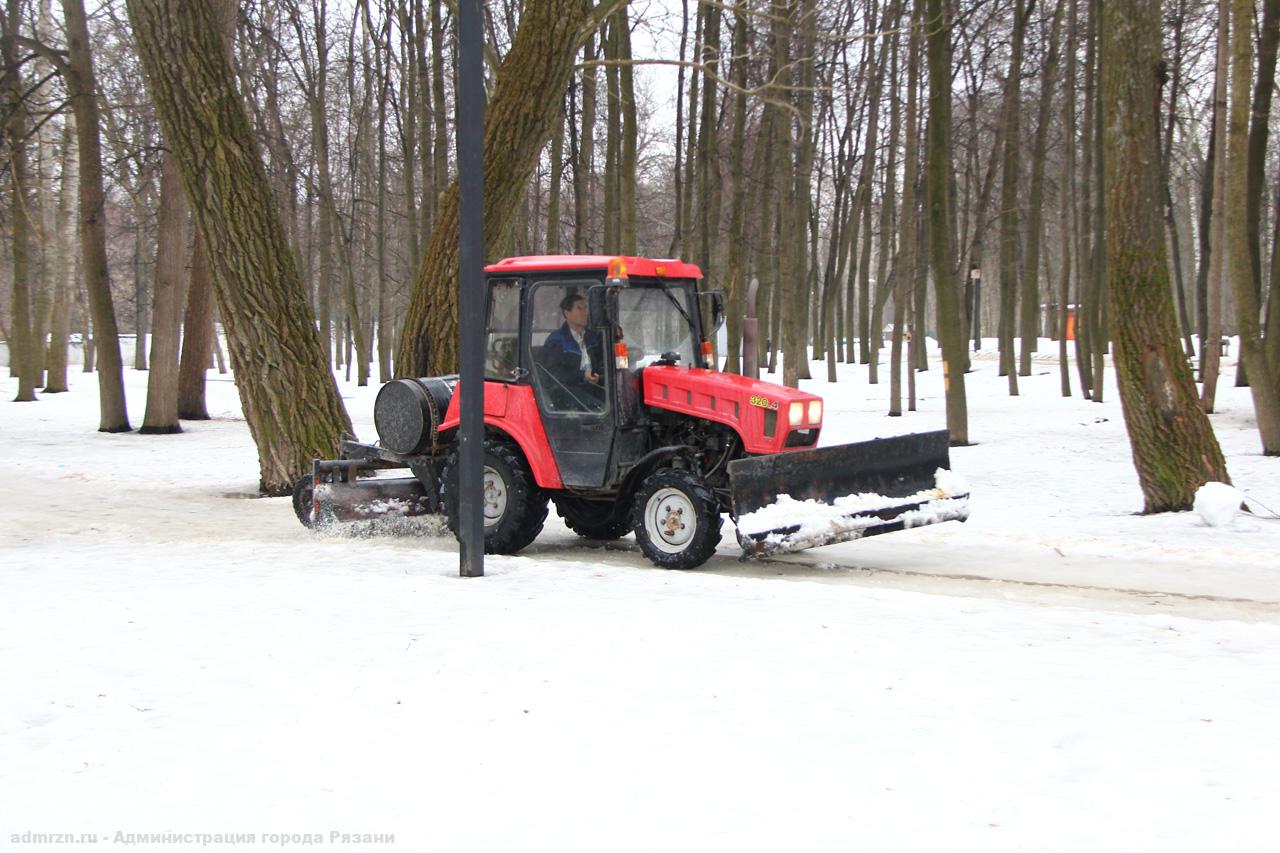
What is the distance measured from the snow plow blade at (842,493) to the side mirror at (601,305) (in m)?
1.46

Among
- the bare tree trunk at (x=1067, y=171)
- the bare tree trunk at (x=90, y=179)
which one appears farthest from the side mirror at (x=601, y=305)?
the bare tree trunk at (x=1067, y=171)

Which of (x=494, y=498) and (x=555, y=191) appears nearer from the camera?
(x=494, y=498)

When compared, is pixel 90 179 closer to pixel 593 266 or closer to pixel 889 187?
pixel 593 266

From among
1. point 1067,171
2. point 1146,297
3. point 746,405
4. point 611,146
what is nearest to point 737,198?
point 611,146

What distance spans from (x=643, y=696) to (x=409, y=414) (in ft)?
18.0

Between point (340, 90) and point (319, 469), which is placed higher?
point (340, 90)

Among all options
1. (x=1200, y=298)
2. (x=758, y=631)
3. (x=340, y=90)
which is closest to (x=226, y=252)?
(x=758, y=631)

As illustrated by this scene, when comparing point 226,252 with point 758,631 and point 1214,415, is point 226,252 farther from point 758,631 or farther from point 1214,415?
point 1214,415

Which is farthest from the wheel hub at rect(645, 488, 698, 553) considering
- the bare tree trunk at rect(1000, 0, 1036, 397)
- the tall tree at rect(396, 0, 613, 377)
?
the bare tree trunk at rect(1000, 0, 1036, 397)

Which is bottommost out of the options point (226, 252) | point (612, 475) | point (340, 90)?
point (612, 475)

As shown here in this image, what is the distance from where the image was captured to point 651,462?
29.7 feet

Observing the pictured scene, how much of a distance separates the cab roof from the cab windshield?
93 mm

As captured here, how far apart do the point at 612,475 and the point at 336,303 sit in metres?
54.4

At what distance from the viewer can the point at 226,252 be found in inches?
507
